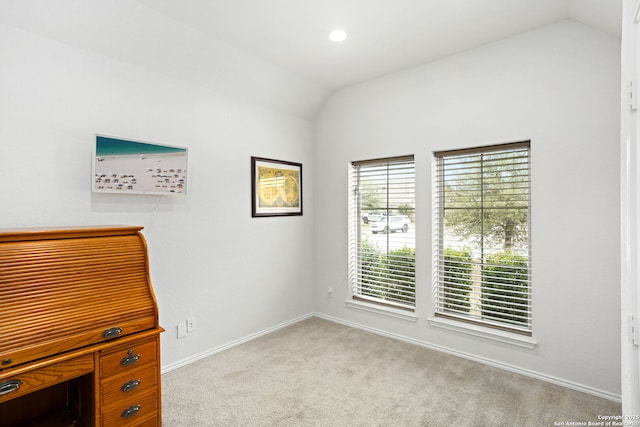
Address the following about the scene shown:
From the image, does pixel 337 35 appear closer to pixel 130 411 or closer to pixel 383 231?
pixel 383 231

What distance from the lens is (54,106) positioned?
2.21 metres

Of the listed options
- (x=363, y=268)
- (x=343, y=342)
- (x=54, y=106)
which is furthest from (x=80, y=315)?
(x=363, y=268)

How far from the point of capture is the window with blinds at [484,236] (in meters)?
2.78

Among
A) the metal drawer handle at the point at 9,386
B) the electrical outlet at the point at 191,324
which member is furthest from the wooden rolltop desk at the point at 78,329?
the electrical outlet at the point at 191,324

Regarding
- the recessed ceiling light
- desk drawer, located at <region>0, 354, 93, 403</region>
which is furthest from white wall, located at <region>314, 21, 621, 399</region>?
desk drawer, located at <region>0, 354, 93, 403</region>

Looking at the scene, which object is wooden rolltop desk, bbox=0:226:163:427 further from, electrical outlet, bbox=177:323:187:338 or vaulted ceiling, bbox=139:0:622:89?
vaulted ceiling, bbox=139:0:622:89

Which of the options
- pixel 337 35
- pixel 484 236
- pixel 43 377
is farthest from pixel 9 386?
pixel 484 236

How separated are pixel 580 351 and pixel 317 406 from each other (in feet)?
6.44

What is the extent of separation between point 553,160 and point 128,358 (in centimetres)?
314

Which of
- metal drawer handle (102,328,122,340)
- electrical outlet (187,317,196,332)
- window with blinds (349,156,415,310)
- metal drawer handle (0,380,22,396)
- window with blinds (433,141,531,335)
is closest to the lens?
metal drawer handle (0,380,22,396)

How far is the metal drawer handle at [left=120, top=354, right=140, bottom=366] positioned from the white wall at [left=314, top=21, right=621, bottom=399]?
2463 mm

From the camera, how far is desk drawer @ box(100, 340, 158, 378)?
1.76 m

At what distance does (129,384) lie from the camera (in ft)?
5.98

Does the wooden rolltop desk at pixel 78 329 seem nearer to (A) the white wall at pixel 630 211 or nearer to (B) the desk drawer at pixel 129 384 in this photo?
(B) the desk drawer at pixel 129 384
